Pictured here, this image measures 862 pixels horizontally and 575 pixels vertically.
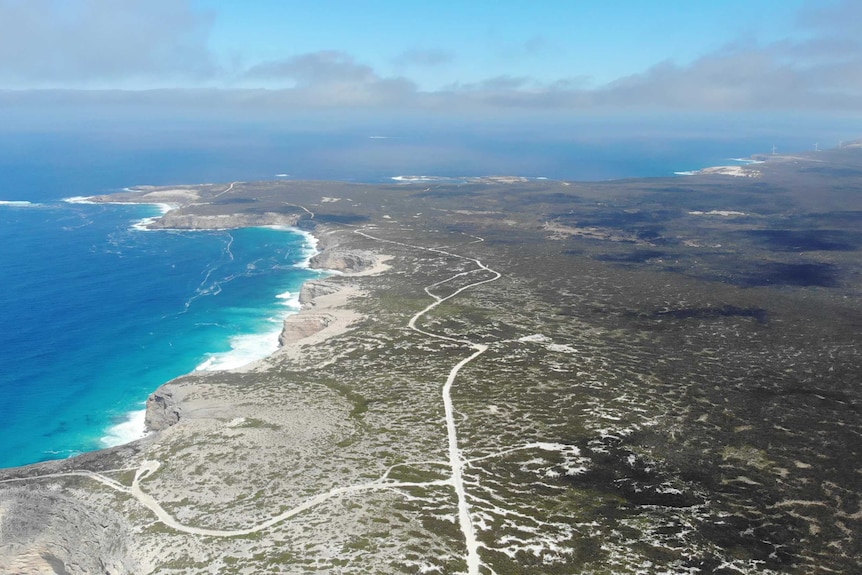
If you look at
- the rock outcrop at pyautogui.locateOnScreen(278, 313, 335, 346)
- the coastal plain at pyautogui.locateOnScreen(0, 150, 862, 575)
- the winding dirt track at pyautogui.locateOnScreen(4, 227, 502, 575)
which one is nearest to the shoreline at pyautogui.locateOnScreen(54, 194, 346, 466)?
the rock outcrop at pyautogui.locateOnScreen(278, 313, 335, 346)

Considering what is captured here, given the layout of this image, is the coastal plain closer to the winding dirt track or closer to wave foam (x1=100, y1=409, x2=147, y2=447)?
the winding dirt track

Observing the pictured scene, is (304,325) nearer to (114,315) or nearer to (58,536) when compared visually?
(114,315)

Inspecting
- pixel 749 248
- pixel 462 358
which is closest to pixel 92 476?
pixel 462 358

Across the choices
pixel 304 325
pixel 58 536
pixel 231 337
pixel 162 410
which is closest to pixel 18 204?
pixel 231 337

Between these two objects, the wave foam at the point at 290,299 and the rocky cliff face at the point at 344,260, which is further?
the rocky cliff face at the point at 344,260

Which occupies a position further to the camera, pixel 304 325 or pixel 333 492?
pixel 304 325

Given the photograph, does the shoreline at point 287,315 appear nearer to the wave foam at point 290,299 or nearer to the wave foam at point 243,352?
the wave foam at point 290,299

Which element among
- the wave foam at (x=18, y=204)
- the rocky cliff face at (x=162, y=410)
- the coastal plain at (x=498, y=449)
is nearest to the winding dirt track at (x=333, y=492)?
the coastal plain at (x=498, y=449)

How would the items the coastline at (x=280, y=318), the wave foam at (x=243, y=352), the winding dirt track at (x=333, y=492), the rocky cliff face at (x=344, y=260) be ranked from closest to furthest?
1. the winding dirt track at (x=333, y=492)
2. the coastline at (x=280, y=318)
3. the wave foam at (x=243, y=352)
4. the rocky cliff face at (x=344, y=260)
